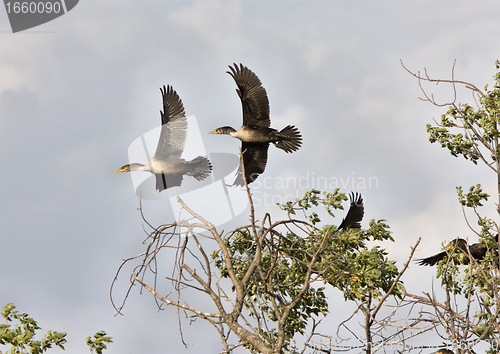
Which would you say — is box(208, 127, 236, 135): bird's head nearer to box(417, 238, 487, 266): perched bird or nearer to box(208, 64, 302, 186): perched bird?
box(208, 64, 302, 186): perched bird

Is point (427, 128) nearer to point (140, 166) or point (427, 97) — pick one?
point (427, 97)

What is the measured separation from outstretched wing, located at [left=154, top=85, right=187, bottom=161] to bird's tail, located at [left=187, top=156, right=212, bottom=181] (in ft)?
1.63

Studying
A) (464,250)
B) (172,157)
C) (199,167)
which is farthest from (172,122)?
A: (464,250)

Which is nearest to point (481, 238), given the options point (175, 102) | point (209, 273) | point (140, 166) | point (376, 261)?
point (376, 261)

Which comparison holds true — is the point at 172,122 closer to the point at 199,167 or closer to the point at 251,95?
the point at 199,167

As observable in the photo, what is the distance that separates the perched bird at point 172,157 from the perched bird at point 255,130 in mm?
933

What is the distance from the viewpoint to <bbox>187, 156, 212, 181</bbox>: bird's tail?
9.53 meters

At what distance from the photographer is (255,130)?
31.7 ft

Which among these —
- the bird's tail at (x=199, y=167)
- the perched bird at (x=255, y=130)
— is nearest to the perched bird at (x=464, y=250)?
the perched bird at (x=255, y=130)

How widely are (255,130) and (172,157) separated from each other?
171 centimetres

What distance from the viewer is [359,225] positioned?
26.8ft

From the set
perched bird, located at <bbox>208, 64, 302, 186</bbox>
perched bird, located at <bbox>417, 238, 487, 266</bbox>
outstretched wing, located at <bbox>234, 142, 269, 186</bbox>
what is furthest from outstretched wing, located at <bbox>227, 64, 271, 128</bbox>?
perched bird, located at <bbox>417, 238, 487, 266</bbox>

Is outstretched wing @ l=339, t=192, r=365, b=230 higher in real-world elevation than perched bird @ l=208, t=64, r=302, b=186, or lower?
lower

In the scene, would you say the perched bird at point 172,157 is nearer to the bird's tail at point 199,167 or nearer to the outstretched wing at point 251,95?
the bird's tail at point 199,167
